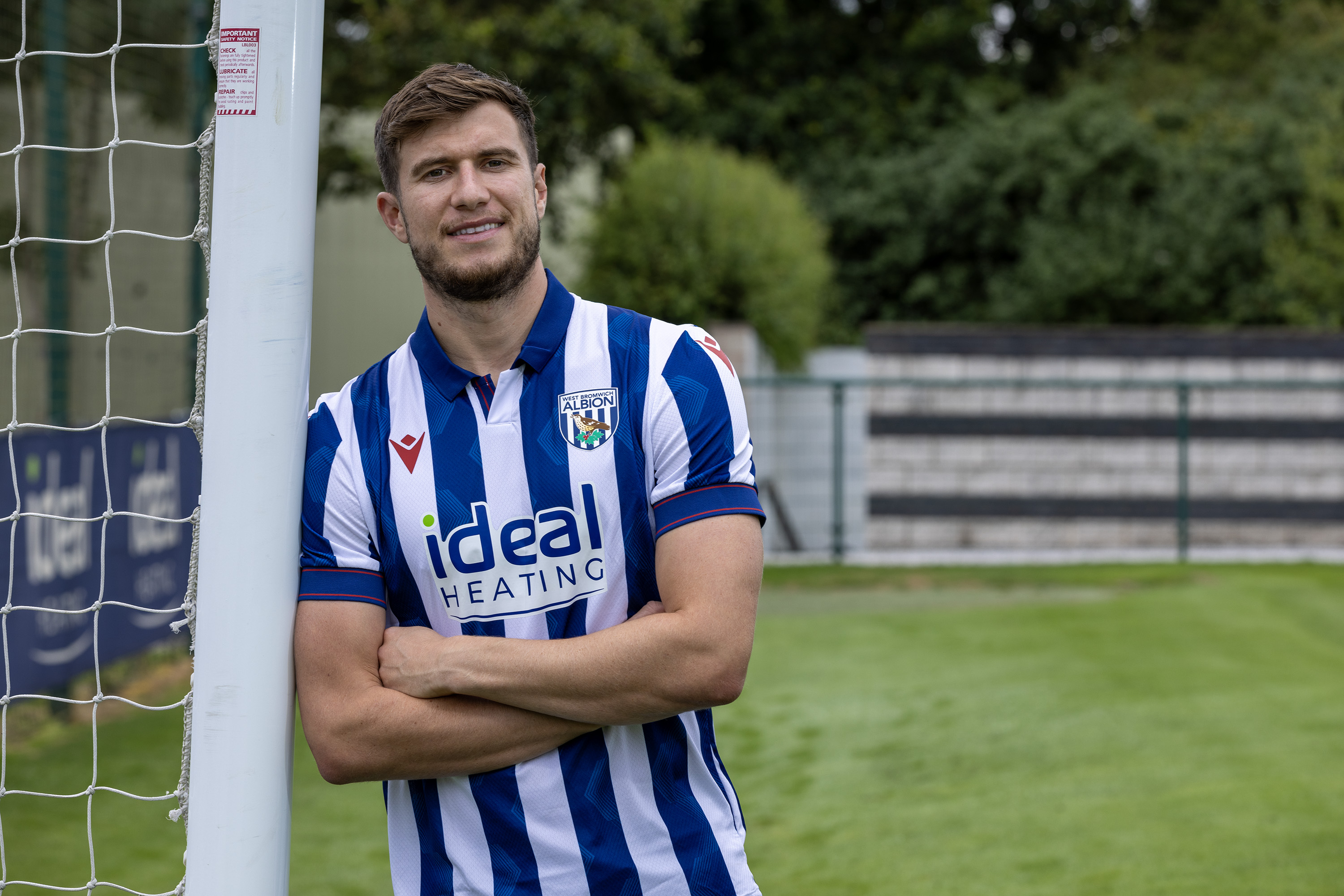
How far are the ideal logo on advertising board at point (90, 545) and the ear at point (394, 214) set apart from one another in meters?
3.45

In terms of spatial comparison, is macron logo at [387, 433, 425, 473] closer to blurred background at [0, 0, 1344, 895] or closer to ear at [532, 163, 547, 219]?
ear at [532, 163, 547, 219]

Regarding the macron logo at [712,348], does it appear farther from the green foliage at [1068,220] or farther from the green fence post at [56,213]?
the green foliage at [1068,220]

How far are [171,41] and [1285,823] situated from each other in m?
7.06

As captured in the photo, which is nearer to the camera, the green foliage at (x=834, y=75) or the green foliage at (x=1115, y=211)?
the green foliage at (x=1115, y=211)

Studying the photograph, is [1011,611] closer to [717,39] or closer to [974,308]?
[974,308]

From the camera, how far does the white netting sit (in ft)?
5.45

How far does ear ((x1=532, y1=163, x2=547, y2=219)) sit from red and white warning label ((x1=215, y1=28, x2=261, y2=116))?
0.37 metres

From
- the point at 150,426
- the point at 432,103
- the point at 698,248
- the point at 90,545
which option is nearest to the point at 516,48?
the point at 698,248

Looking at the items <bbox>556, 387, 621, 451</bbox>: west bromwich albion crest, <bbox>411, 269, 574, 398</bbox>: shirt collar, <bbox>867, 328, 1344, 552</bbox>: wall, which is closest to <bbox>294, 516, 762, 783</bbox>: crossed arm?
<bbox>556, 387, 621, 451</bbox>: west bromwich albion crest

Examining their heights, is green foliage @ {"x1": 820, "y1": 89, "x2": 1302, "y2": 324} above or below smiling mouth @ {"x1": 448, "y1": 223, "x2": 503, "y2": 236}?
above

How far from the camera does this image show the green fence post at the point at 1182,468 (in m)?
10.2

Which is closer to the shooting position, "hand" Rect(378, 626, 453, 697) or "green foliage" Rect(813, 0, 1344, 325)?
"hand" Rect(378, 626, 453, 697)

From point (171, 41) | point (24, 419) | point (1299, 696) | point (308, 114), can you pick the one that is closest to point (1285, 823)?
point (1299, 696)

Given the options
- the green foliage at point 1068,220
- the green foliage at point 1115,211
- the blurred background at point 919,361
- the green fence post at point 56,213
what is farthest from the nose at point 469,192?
the green foliage at point 1068,220
